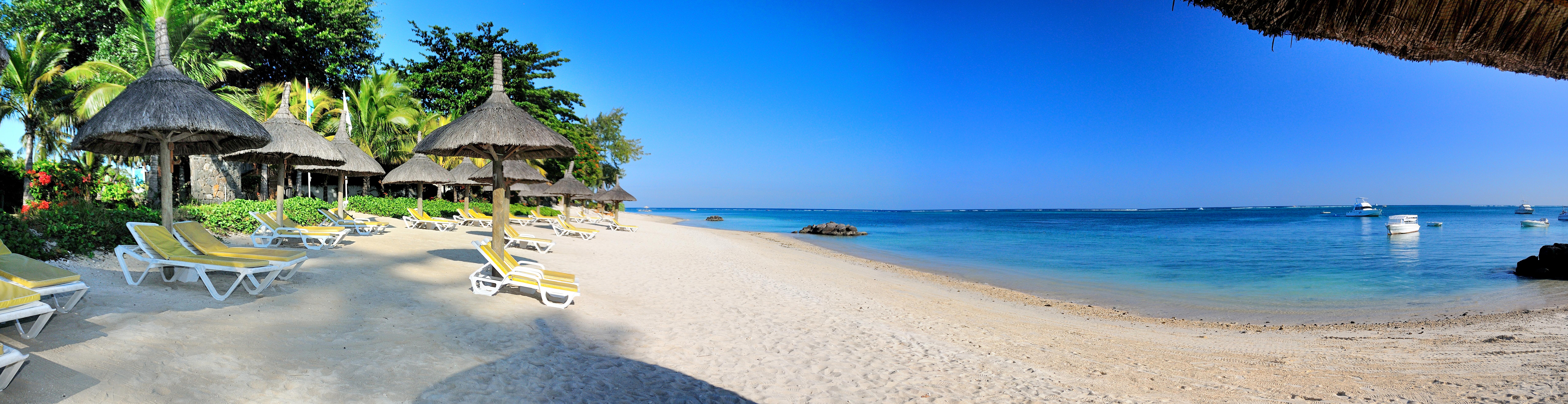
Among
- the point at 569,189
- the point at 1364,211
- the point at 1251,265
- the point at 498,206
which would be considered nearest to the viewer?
the point at 498,206

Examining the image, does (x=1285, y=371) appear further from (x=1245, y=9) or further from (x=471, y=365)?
(x=471, y=365)

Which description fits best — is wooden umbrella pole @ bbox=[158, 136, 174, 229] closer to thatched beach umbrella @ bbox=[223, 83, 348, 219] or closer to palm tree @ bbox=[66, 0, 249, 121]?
thatched beach umbrella @ bbox=[223, 83, 348, 219]

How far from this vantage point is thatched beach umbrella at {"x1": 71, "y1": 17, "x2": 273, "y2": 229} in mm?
5512

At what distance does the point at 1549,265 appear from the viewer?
12164 millimetres

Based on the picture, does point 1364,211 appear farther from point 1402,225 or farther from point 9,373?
point 9,373

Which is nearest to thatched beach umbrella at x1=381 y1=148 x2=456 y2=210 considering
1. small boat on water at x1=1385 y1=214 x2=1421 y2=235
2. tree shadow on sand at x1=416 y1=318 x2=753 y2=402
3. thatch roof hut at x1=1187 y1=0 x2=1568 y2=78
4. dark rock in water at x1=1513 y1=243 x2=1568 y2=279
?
tree shadow on sand at x1=416 y1=318 x2=753 y2=402

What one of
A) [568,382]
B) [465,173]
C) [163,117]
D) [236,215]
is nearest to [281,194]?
[236,215]

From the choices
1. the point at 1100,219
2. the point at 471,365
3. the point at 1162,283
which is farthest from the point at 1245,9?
the point at 1100,219

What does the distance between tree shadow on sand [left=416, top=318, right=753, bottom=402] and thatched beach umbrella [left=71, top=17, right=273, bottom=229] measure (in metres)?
4.26

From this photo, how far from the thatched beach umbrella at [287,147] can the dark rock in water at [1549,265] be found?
23.3 meters

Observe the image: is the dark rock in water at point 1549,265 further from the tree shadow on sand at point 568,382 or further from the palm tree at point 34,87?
the palm tree at point 34,87

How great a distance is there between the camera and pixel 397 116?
22641 millimetres

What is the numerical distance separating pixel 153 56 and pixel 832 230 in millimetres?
25494

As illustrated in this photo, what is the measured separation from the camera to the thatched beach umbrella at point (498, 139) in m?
7.07
